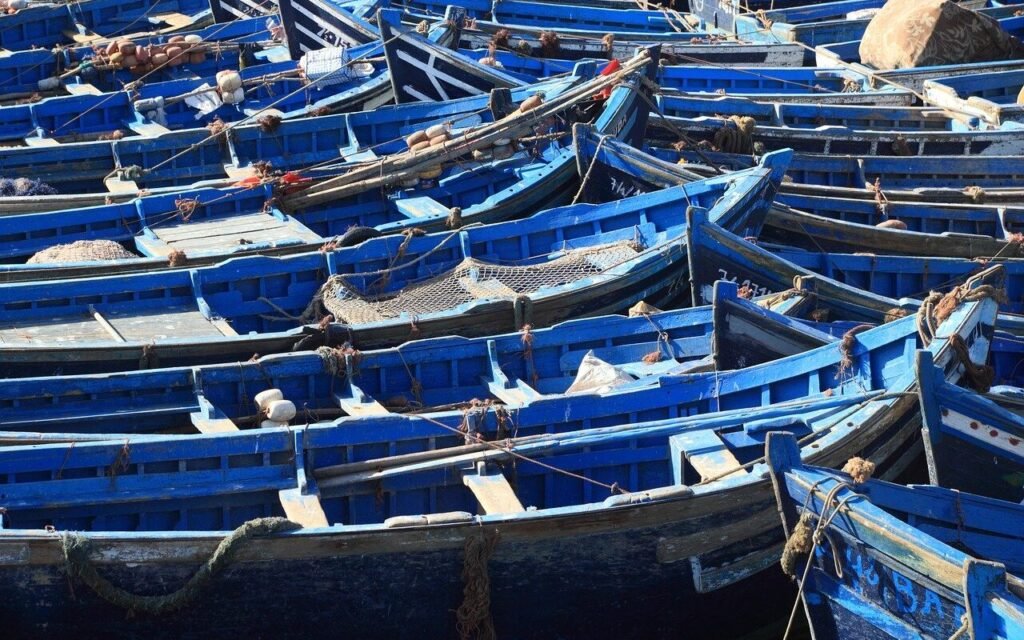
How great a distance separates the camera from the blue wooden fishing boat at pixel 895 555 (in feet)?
28.8

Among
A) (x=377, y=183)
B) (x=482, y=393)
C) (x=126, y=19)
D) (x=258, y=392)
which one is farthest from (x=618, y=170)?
(x=126, y=19)

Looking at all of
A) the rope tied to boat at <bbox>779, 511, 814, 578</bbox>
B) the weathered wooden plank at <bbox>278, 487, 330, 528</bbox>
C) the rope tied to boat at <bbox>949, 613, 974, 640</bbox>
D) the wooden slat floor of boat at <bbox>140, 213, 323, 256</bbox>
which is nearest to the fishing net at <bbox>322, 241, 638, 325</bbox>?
the wooden slat floor of boat at <bbox>140, 213, 323, 256</bbox>

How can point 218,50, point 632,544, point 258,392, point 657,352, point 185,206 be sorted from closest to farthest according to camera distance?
point 632,544, point 258,392, point 657,352, point 185,206, point 218,50

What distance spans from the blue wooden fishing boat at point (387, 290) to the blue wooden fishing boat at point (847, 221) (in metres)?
0.71

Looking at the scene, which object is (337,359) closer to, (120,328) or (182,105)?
(120,328)

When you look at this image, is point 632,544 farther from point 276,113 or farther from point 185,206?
point 276,113

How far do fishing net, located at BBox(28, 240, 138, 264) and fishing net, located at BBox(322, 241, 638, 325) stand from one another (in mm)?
2229

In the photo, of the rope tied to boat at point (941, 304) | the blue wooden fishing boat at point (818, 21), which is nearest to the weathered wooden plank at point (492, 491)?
the rope tied to boat at point (941, 304)

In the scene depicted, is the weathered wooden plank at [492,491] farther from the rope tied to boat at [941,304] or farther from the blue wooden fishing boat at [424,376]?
the rope tied to boat at [941,304]

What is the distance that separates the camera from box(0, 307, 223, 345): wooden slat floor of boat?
13281 mm

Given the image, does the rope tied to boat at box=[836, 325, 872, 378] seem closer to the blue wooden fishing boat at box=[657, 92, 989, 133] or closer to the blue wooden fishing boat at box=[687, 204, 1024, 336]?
the blue wooden fishing boat at box=[687, 204, 1024, 336]

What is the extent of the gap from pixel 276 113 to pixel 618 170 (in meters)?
4.75

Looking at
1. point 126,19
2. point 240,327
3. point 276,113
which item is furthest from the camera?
point 126,19

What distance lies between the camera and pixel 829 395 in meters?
11.8
